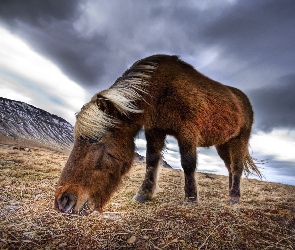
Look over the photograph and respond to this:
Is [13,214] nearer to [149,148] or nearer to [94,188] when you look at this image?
[94,188]

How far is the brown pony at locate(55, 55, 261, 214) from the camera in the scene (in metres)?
3.06

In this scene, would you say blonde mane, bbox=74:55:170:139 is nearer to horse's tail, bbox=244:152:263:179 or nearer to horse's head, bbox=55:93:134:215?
horse's head, bbox=55:93:134:215

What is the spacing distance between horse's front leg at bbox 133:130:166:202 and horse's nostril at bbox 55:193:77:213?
181 centimetres

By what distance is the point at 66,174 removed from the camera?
2.98 m

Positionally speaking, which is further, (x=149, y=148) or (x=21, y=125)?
(x=21, y=125)

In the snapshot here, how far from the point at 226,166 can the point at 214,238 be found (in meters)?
3.89

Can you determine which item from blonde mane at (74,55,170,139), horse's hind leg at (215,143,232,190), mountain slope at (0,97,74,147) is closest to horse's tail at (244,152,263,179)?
horse's hind leg at (215,143,232,190)

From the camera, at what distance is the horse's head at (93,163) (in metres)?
2.87

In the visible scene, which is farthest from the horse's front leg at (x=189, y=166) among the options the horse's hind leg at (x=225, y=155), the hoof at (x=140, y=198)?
the horse's hind leg at (x=225, y=155)

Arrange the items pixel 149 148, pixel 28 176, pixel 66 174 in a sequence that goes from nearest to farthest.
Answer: pixel 66 174
pixel 149 148
pixel 28 176

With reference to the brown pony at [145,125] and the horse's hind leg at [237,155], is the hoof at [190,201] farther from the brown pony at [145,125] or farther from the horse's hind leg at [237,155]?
the horse's hind leg at [237,155]

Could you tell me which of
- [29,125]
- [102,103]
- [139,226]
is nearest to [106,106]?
[102,103]

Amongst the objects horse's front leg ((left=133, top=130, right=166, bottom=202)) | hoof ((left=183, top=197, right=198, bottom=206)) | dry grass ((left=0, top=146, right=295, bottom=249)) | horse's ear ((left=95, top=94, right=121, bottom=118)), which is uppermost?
horse's ear ((left=95, top=94, right=121, bottom=118))

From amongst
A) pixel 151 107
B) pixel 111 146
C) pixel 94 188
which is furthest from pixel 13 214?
pixel 151 107
